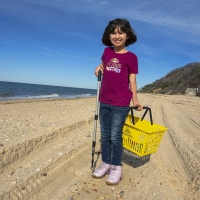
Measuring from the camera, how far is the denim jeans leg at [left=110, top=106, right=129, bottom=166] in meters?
3.52

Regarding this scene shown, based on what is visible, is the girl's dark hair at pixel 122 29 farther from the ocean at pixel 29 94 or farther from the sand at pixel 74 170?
the ocean at pixel 29 94

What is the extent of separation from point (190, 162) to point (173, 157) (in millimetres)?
383

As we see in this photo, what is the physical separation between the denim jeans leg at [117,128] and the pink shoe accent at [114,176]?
0.08 meters

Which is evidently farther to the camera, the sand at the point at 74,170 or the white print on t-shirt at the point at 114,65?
the white print on t-shirt at the point at 114,65

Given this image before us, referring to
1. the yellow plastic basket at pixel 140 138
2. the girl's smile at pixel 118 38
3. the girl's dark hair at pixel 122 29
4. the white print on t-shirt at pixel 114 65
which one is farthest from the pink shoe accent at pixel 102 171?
the girl's dark hair at pixel 122 29

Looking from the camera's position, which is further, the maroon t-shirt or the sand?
the maroon t-shirt

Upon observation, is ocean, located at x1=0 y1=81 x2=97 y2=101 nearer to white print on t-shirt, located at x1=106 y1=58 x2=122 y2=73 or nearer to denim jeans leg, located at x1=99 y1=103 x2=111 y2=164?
denim jeans leg, located at x1=99 y1=103 x2=111 y2=164

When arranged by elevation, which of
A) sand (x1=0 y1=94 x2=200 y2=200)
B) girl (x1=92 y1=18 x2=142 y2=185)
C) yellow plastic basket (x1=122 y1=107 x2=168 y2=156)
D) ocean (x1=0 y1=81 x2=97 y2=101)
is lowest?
ocean (x1=0 y1=81 x2=97 y2=101)

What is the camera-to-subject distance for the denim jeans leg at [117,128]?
3.52m

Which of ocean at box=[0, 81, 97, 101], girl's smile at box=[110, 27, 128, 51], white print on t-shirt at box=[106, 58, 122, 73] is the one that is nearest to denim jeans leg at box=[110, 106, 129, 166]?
white print on t-shirt at box=[106, 58, 122, 73]

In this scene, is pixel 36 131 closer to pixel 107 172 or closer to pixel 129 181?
pixel 107 172

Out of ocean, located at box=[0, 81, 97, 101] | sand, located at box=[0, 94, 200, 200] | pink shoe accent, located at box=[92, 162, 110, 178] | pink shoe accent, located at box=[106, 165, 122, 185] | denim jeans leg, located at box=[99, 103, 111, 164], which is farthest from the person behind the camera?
ocean, located at box=[0, 81, 97, 101]

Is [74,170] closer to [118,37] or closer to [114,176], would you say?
[114,176]

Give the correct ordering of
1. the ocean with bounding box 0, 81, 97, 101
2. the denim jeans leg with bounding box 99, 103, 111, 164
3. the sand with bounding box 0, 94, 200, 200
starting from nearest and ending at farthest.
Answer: the sand with bounding box 0, 94, 200, 200, the denim jeans leg with bounding box 99, 103, 111, 164, the ocean with bounding box 0, 81, 97, 101
